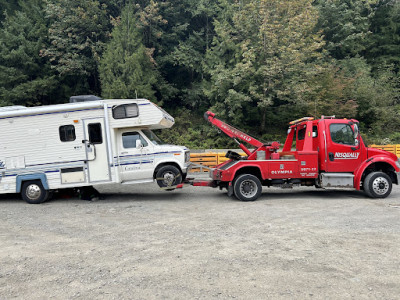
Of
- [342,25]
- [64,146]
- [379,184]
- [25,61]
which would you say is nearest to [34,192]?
[64,146]

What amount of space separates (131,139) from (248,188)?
12.6 ft

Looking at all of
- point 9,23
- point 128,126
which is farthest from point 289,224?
point 9,23

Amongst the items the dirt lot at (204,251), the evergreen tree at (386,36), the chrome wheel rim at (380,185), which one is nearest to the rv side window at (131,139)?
the dirt lot at (204,251)

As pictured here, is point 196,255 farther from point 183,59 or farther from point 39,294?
point 183,59

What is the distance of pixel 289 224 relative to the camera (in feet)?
19.0

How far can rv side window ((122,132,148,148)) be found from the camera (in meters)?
8.34

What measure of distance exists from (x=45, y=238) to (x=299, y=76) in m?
18.1

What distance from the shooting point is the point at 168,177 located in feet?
26.9

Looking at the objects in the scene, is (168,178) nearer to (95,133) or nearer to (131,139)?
(131,139)

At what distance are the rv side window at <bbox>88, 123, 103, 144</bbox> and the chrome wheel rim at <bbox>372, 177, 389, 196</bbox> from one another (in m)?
8.21

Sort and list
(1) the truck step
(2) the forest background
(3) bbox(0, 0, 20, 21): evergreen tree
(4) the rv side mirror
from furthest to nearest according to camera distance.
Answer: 1. (3) bbox(0, 0, 20, 21): evergreen tree
2. (2) the forest background
3. (4) the rv side mirror
4. (1) the truck step

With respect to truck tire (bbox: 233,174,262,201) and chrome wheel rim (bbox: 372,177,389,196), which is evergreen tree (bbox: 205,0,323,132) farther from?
truck tire (bbox: 233,174,262,201)

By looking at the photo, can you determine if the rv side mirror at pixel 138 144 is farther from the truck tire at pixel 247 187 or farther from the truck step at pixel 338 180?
the truck step at pixel 338 180

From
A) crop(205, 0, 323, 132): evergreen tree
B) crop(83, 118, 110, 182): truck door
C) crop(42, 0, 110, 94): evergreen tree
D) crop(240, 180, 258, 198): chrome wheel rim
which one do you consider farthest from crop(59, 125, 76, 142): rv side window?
crop(42, 0, 110, 94): evergreen tree
